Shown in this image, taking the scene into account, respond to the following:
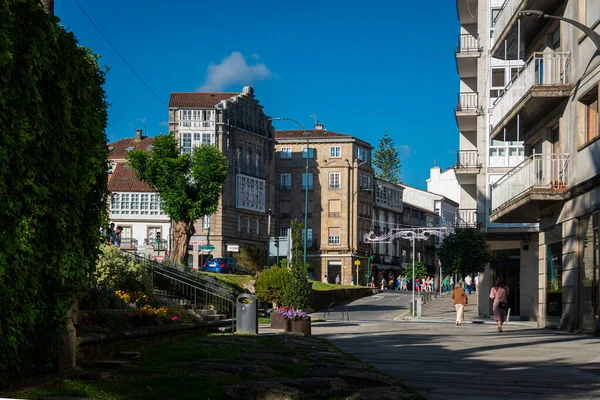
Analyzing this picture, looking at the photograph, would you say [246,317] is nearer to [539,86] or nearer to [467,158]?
[539,86]

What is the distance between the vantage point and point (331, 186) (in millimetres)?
114625

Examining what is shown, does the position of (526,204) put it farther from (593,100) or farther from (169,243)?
(169,243)

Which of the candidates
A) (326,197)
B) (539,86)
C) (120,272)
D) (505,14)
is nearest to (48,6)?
(120,272)

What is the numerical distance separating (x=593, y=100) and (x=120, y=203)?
80.5m

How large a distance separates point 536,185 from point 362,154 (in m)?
91.4

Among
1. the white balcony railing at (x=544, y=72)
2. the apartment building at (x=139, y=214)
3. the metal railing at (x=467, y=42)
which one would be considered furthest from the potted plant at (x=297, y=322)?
the apartment building at (x=139, y=214)

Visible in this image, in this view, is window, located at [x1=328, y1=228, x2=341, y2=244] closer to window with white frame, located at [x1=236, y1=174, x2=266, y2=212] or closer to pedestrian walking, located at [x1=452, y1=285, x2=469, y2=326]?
window with white frame, located at [x1=236, y1=174, x2=266, y2=212]

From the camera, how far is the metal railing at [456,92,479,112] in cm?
5284

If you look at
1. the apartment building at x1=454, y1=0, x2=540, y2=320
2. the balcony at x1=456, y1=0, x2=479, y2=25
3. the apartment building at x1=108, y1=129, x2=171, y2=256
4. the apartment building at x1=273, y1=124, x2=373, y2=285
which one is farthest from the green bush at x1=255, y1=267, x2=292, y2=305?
the apartment building at x1=273, y1=124, x2=373, y2=285

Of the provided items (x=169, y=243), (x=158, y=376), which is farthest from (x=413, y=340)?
(x=169, y=243)

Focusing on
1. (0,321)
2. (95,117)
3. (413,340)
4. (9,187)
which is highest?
(95,117)

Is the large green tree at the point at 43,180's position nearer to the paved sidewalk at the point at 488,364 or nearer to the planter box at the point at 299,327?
the paved sidewalk at the point at 488,364

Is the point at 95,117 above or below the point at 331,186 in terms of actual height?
below

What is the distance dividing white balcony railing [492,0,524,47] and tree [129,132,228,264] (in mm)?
26032
